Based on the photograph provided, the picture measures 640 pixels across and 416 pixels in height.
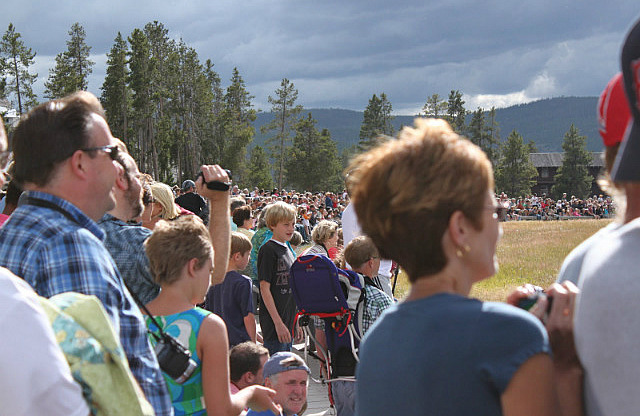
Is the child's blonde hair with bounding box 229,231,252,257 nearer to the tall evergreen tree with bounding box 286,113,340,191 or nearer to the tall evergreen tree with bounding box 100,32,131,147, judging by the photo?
the tall evergreen tree with bounding box 100,32,131,147

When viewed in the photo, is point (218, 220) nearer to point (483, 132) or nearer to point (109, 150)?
point (109, 150)

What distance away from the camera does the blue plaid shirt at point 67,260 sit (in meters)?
2.01

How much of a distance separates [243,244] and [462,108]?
363 feet

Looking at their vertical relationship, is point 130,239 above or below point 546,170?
above

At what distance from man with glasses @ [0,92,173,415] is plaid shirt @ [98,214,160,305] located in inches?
42.8

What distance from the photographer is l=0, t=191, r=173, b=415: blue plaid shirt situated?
6.59ft

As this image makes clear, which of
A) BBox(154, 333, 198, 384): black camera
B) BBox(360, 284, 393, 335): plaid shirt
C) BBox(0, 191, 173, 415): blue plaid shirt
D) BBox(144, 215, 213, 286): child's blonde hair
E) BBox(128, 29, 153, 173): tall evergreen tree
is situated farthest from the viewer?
BBox(128, 29, 153, 173): tall evergreen tree

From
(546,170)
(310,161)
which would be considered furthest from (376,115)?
(546,170)

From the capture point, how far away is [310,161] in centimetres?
11200

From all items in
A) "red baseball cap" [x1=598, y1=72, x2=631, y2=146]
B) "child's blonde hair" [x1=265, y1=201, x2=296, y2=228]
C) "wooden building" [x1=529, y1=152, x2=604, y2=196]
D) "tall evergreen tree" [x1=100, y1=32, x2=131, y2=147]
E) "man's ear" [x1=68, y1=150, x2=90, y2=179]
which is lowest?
"wooden building" [x1=529, y1=152, x2=604, y2=196]

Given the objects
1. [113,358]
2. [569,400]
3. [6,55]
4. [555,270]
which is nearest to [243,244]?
[113,358]

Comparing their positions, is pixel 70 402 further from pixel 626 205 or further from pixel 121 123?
pixel 121 123

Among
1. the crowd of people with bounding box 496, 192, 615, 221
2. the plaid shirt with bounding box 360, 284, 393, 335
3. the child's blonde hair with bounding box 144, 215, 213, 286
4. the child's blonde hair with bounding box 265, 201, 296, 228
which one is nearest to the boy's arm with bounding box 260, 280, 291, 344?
the child's blonde hair with bounding box 265, 201, 296, 228

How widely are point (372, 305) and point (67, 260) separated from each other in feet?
13.0
